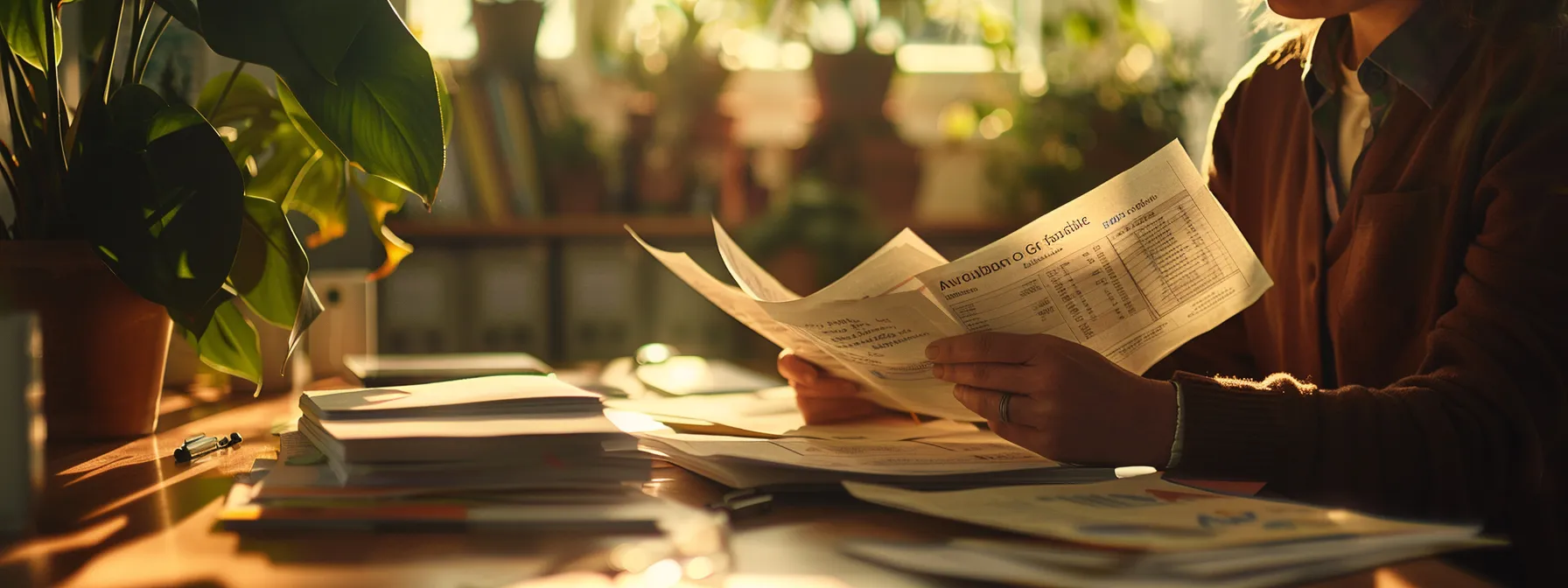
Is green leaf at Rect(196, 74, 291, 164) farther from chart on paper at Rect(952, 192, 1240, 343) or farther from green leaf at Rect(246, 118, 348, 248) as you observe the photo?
chart on paper at Rect(952, 192, 1240, 343)

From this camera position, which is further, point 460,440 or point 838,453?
point 838,453

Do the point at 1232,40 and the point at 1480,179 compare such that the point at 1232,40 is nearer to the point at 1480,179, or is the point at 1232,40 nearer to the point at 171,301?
the point at 1480,179

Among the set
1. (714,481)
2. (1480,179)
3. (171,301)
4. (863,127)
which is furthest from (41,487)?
(863,127)

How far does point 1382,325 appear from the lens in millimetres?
996

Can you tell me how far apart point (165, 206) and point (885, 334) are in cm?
48

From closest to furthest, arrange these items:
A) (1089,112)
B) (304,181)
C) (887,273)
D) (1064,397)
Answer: (1064,397) < (887,273) < (304,181) < (1089,112)

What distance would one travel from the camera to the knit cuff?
73 cm

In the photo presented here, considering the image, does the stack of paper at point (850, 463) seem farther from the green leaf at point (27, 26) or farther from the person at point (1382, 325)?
the green leaf at point (27, 26)

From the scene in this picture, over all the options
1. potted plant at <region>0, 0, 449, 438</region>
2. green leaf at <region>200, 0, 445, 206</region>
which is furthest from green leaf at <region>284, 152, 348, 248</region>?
green leaf at <region>200, 0, 445, 206</region>

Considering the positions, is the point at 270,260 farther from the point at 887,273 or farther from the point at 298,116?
the point at 887,273

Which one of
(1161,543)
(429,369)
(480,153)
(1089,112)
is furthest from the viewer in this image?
(1089,112)

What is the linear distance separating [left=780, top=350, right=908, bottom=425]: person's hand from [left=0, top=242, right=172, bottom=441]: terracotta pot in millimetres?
499

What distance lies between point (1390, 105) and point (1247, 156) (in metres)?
0.25

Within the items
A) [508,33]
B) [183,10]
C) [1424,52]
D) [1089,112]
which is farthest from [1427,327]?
[508,33]
